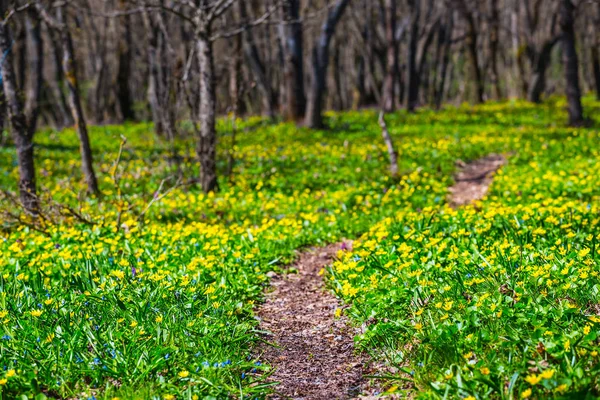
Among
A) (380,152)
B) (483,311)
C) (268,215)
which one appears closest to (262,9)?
(380,152)

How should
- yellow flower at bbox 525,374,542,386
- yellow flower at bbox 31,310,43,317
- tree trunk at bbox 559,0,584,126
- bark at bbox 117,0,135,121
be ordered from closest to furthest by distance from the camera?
yellow flower at bbox 525,374,542,386, yellow flower at bbox 31,310,43,317, tree trunk at bbox 559,0,584,126, bark at bbox 117,0,135,121

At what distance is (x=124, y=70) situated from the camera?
996 inches

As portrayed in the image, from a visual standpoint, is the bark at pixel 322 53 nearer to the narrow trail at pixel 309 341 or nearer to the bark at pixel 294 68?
the bark at pixel 294 68

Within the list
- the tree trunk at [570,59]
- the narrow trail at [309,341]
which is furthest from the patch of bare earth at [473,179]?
the tree trunk at [570,59]

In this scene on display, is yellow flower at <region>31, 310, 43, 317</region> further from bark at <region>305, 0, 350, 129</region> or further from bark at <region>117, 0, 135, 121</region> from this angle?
bark at <region>117, 0, 135, 121</region>

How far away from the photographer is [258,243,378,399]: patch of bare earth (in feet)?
14.4

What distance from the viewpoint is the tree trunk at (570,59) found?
15.7m

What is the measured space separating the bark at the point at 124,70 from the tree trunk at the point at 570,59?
15.6 metres

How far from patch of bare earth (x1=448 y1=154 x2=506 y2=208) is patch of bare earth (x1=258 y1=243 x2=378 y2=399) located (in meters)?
3.90

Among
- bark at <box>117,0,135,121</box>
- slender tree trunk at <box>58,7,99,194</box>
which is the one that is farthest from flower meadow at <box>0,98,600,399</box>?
bark at <box>117,0,135,121</box>

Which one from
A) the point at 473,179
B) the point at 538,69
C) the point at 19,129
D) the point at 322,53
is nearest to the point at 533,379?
the point at 19,129

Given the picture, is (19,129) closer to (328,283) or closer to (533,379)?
(328,283)

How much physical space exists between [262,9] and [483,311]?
2667 cm

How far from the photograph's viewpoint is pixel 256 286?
6180 millimetres
